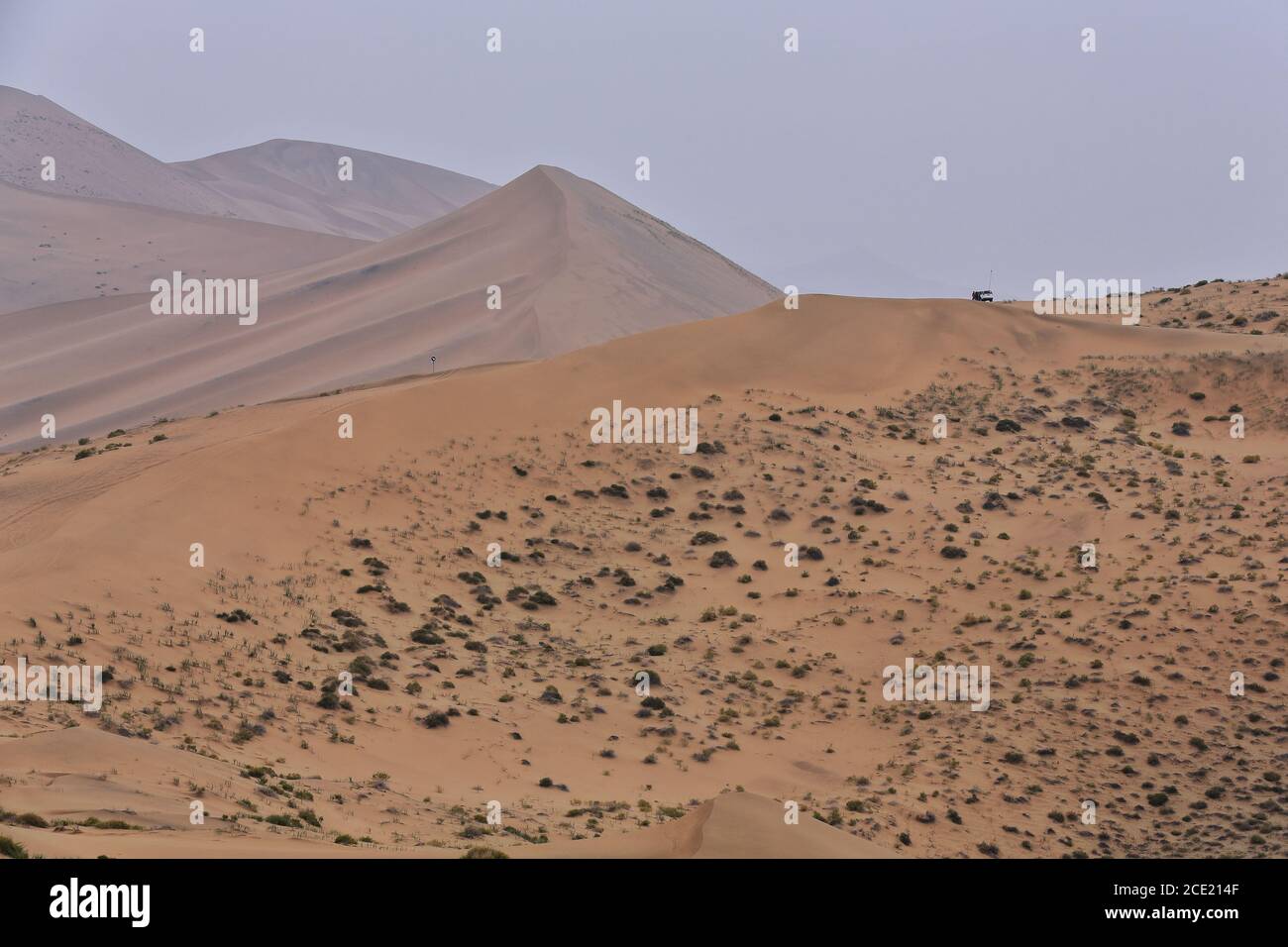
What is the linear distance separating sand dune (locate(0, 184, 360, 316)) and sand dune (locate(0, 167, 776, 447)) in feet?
16.3

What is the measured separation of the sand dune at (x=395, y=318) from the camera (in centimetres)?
6231

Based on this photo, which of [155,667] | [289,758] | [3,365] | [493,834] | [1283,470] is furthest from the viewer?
[3,365]

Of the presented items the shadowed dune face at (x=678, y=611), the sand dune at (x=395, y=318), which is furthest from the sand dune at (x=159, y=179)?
the shadowed dune face at (x=678, y=611)

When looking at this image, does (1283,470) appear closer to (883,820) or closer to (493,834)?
(883,820)

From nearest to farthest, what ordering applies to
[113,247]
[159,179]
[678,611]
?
[678,611]
[113,247]
[159,179]

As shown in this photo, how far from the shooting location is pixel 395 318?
226 feet

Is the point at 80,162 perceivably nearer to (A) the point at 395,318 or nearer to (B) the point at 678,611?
(A) the point at 395,318

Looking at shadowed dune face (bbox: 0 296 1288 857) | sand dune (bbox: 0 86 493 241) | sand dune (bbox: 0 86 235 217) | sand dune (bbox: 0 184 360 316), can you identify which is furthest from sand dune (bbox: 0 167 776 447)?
sand dune (bbox: 0 86 493 241)

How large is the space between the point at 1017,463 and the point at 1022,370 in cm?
735

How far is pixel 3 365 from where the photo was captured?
71625 mm

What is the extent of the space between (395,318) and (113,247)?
150 feet

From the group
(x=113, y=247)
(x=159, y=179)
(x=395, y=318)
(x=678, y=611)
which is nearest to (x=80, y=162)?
(x=159, y=179)

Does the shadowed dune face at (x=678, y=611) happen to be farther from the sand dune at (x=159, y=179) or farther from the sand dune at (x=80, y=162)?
the sand dune at (x=80, y=162)
